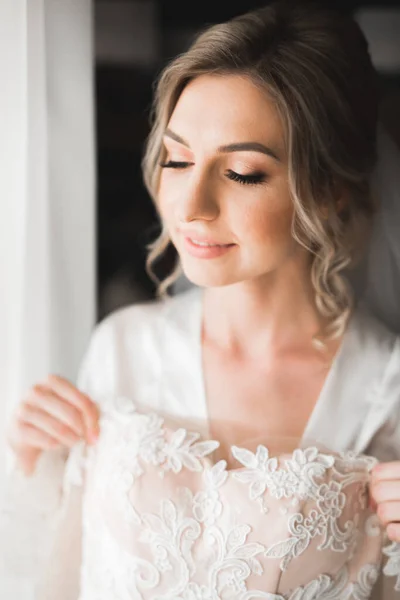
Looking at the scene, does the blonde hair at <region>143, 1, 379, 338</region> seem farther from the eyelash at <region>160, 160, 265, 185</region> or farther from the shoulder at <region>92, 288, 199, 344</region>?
the shoulder at <region>92, 288, 199, 344</region>

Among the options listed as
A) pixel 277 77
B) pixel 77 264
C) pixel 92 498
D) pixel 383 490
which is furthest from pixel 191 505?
pixel 277 77

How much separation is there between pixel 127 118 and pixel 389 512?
3.64 feet

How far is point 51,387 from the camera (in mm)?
1087

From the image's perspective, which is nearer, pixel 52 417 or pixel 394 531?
pixel 394 531

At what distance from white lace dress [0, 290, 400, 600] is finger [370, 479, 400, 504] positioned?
1.2 inches

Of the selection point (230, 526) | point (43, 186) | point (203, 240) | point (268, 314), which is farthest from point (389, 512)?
point (43, 186)

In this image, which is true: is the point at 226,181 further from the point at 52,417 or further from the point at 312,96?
the point at 52,417

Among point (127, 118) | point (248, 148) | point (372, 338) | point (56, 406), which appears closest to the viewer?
point (248, 148)

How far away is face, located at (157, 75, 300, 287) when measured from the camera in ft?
3.16

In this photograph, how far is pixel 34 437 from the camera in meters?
1.08

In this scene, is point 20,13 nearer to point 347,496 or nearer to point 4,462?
point 4,462

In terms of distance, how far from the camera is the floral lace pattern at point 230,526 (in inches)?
37.9

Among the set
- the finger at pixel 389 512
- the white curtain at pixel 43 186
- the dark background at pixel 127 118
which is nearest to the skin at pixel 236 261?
the finger at pixel 389 512

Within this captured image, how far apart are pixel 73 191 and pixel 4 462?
518 mm
